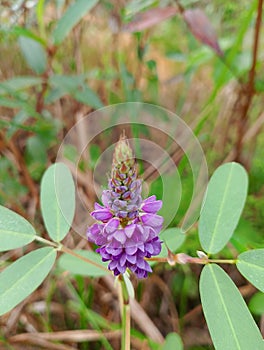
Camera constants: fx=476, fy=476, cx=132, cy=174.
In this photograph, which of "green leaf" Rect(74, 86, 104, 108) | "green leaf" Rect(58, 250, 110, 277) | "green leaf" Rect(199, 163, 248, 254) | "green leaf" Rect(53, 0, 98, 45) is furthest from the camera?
"green leaf" Rect(74, 86, 104, 108)

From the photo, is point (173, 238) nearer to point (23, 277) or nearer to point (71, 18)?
point (23, 277)

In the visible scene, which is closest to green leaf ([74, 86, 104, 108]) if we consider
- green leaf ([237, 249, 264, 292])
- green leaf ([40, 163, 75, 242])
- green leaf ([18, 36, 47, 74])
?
green leaf ([18, 36, 47, 74])

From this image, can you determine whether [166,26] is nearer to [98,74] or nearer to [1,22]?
[98,74]

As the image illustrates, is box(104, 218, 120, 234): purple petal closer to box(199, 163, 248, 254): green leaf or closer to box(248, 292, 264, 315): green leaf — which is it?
box(199, 163, 248, 254): green leaf

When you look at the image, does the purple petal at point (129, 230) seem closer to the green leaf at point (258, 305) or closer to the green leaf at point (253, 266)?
the green leaf at point (253, 266)

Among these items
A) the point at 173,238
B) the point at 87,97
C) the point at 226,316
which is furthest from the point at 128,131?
the point at 226,316

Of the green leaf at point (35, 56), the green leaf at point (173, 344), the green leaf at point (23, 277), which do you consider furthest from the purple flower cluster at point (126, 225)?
the green leaf at point (35, 56)

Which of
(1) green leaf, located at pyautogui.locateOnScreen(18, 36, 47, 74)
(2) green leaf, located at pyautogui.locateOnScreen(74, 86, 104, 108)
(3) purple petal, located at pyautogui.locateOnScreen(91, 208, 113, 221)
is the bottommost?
(3) purple petal, located at pyautogui.locateOnScreen(91, 208, 113, 221)
